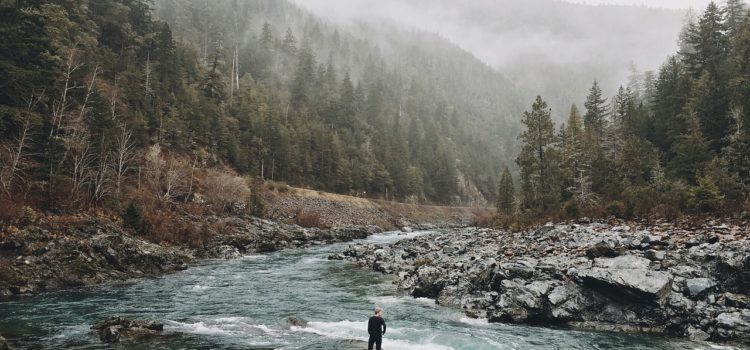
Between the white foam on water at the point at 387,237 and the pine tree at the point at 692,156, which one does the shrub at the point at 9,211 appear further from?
the pine tree at the point at 692,156

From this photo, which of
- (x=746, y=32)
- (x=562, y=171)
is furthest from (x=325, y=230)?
(x=746, y=32)

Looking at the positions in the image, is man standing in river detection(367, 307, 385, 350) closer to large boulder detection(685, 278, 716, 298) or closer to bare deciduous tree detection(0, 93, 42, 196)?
large boulder detection(685, 278, 716, 298)

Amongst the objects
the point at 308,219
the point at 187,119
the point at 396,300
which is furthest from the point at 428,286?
the point at 187,119

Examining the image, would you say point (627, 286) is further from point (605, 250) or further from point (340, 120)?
point (340, 120)

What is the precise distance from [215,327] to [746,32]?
62416mm

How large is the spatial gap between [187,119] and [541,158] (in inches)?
2205

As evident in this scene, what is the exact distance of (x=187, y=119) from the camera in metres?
72.4

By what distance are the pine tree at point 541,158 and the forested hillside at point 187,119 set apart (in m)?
39.7

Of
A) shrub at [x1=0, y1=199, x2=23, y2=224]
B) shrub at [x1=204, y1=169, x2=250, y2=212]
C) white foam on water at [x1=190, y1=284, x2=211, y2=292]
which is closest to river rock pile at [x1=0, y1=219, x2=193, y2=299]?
shrub at [x1=0, y1=199, x2=23, y2=224]

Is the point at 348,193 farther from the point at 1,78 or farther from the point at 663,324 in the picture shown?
the point at 663,324

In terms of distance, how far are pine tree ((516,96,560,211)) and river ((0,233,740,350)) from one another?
27370 mm

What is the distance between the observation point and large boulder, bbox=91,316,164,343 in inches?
643

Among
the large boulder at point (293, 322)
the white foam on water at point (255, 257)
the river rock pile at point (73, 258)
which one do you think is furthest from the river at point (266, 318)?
the white foam on water at point (255, 257)

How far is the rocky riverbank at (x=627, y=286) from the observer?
56.0 ft
